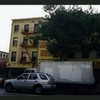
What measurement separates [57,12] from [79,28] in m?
1.00

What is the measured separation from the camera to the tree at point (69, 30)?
25.0 ft

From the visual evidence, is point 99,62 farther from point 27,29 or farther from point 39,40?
point 27,29

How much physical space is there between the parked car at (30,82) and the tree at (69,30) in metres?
2.27

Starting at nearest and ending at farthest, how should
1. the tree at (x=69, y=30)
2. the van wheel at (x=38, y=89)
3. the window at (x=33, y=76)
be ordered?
1. the van wheel at (x=38, y=89)
2. the window at (x=33, y=76)
3. the tree at (x=69, y=30)

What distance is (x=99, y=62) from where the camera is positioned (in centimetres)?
805

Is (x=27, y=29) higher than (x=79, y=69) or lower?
higher

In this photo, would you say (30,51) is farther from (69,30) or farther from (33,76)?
(33,76)

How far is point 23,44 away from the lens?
27.0ft

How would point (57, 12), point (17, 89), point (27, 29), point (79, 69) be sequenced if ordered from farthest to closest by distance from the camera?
1. point (27, 29)
2. point (57, 12)
3. point (79, 69)
4. point (17, 89)

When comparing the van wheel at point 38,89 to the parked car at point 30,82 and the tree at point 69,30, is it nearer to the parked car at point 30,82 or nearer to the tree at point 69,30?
the parked car at point 30,82

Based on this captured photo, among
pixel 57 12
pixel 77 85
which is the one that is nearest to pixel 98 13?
pixel 57 12

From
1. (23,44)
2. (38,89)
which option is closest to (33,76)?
(38,89)

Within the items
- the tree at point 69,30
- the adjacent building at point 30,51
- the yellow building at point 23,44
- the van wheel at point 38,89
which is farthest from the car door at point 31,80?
the tree at point 69,30

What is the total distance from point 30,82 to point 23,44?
313 centimetres
